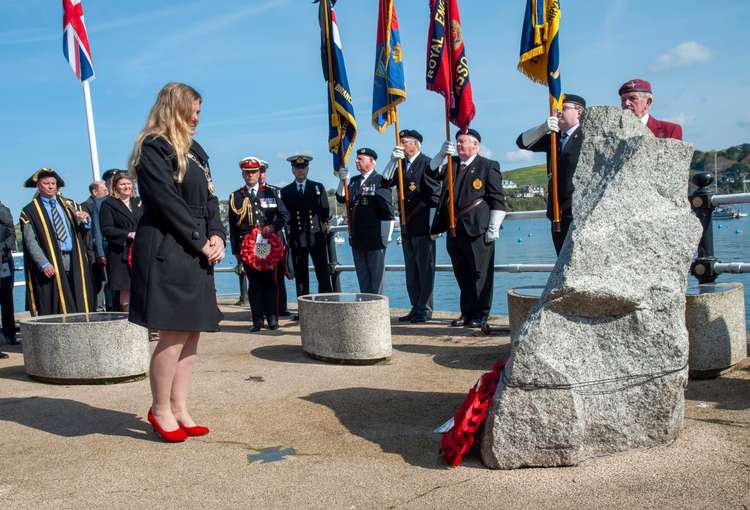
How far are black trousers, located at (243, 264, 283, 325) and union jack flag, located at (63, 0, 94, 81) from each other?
4.20 m

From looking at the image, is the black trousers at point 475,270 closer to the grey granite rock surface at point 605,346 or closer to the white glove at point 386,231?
the white glove at point 386,231

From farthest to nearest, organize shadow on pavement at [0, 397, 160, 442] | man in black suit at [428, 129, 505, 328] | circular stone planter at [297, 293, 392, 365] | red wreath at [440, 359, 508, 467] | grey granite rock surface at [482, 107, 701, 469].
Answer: man in black suit at [428, 129, 505, 328] → circular stone planter at [297, 293, 392, 365] → shadow on pavement at [0, 397, 160, 442] → red wreath at [440, 359, 508, 467] → grey granite rock surface at [482, 107, 701, 469]

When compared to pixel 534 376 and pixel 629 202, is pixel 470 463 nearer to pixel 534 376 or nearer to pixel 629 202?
pixel 534 376

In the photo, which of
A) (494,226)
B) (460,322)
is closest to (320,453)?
(460,322)

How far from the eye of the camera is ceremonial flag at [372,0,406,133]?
8469 millimetres

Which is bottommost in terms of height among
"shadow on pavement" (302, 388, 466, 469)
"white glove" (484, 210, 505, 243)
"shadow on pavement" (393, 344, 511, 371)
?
"shadow on pavement" (302, 388, 466, 469)

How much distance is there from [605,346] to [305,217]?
6032mm

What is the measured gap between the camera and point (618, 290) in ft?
10.9

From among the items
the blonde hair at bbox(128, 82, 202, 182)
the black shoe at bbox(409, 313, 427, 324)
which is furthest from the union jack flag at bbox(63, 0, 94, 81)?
the blonde hair at bbox(128, 82, 202, 182)

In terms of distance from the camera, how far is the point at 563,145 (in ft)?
21.0

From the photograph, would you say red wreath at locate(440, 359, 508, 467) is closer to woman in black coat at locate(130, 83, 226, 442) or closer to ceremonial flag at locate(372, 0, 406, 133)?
woman in black coat at locate(130, 83, 226, 442)

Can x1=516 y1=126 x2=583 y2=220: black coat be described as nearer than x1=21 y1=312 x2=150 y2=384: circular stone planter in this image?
No

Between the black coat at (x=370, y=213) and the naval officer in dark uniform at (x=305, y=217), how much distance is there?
21.9 inches

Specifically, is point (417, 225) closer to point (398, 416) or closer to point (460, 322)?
point (460, 322)
